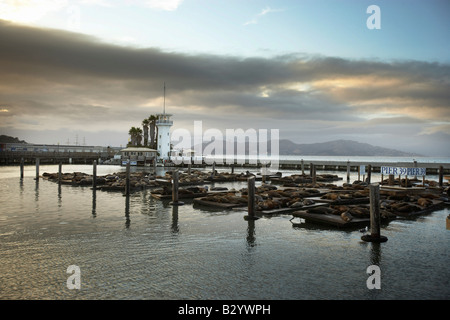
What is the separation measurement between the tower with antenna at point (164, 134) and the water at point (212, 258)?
56.9 meters

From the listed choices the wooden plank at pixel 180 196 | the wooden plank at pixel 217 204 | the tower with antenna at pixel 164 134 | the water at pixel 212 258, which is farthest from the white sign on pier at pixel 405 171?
the tower with antenna at pixel 164 134

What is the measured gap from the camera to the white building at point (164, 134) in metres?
73.1

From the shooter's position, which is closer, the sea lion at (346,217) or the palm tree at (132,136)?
the sea lion at (346,217)

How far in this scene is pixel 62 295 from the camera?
747 centimetres

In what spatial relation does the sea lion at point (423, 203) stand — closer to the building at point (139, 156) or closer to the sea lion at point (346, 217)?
the sea lion at point (346, 217)

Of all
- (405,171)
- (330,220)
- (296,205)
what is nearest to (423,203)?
(296,205)

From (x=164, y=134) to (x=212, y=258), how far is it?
2589 inches

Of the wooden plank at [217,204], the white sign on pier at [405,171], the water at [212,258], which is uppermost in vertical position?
the white sign on pier at [405,171]

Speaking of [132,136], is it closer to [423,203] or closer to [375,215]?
[423,203]

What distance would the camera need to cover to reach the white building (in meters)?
73.1

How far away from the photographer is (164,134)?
2921 inches
